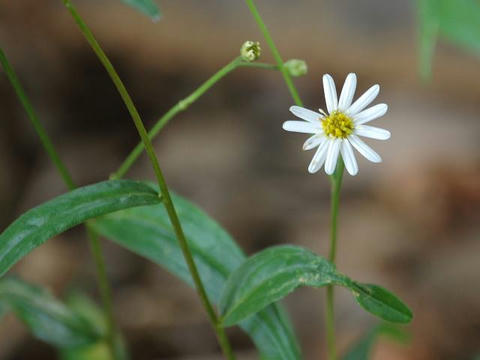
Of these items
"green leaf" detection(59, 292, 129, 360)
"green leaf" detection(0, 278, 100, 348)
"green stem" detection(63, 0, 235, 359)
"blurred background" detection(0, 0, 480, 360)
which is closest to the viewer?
"green stem" detection(63, 0, 235, 359)

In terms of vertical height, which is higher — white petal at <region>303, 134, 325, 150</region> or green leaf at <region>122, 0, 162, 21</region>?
green leaf at <region>122, 0, 162, 21</region>

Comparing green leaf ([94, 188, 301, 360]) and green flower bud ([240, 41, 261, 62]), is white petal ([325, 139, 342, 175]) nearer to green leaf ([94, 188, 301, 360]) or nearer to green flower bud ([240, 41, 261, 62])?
green flower bud ([240, 41, 261, 62])

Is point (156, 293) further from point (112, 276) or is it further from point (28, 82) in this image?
point (28, 82)

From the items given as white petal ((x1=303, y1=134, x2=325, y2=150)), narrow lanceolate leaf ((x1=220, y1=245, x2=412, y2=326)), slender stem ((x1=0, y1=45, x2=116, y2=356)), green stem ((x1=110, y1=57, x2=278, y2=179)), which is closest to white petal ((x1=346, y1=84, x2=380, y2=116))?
white petal ((x1=303, y1=134, x2=325, y2=150))

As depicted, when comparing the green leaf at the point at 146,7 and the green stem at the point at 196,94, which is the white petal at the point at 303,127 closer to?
the green stem at the point at 196,94

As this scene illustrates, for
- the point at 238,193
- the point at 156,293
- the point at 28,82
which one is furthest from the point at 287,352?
the point at 28,82

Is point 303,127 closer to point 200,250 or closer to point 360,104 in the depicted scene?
point 360,104

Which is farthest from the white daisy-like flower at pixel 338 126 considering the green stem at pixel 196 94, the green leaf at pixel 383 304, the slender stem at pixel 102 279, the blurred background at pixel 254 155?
the blurred background at pixel 254 155
